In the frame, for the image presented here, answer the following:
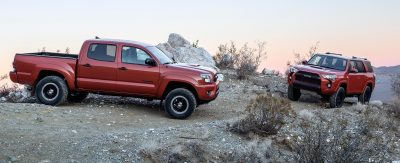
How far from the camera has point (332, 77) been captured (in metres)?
17.9

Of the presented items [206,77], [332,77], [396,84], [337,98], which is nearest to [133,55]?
[206,77]

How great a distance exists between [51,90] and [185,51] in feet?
35.9

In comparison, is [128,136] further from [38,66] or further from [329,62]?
[329,62]

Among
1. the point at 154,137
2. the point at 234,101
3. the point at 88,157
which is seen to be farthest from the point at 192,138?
the point at 234,101

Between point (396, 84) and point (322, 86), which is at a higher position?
Answer: point (322, 86)

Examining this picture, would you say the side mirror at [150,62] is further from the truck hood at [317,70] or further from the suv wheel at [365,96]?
the suv wheel at [365,96]

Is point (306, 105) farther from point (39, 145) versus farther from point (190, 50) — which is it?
point (39, 145)

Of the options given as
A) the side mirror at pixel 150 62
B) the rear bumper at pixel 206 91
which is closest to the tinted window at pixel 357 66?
the rear bumper at pixel 206 91

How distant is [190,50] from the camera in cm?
2523

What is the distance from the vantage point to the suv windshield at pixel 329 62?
18.8m

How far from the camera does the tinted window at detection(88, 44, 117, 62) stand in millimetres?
14297

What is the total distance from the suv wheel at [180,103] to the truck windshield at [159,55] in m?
0.97

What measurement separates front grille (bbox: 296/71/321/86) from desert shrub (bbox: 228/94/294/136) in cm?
510

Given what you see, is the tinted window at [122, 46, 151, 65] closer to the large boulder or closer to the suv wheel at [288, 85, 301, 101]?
the suv wheel at [288, 85, 301, 101]
